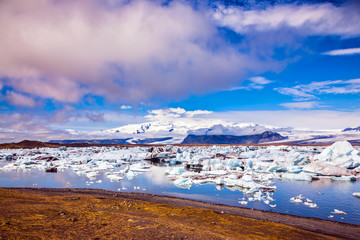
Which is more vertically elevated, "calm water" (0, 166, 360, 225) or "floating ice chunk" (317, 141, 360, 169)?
"floating ice chunk" (317, 141, 360, 169)

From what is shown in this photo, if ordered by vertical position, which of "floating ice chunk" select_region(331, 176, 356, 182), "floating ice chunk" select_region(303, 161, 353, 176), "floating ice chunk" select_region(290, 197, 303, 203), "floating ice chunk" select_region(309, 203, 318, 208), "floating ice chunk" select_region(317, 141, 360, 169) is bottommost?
"floating ice chunk" select_region(331, 176, 356, 182)

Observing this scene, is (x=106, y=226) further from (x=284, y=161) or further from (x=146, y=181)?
(x=284, y=161)

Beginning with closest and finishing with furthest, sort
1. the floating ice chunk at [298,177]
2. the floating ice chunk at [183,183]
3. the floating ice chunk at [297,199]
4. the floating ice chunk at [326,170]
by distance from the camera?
the floating ice chunk at [297,199] < the floating ice chunk at [183,183] < the floating ice chunk at [298,177] < the floating ice chunk at [326,170]

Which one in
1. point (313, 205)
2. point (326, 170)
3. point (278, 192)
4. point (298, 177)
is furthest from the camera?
point (326, 170)

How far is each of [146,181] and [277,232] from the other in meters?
14.9

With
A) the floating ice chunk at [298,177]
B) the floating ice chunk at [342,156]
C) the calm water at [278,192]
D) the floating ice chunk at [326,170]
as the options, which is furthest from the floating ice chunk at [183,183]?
the floating ice chunk at [342,156]

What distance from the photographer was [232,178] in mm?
20562

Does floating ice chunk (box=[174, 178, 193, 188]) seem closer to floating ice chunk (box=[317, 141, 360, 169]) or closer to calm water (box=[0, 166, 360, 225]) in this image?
calm water (box=[0, 166, 360, 225])

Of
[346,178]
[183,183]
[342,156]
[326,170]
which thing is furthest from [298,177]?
[183,183]

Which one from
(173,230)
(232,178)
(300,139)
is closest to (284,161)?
(232,178)

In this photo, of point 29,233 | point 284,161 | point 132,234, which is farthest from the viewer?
point 284,161

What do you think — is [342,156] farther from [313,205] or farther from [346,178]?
[313,205]

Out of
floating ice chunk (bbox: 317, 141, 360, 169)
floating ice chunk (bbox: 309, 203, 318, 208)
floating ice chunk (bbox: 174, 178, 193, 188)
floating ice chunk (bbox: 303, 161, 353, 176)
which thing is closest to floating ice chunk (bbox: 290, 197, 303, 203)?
floating ice chunk (bbox: 309, 203, 318, 208)

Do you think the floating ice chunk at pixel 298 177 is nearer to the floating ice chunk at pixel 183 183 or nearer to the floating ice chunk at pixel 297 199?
the floating ice chunk at pixel 297 199
